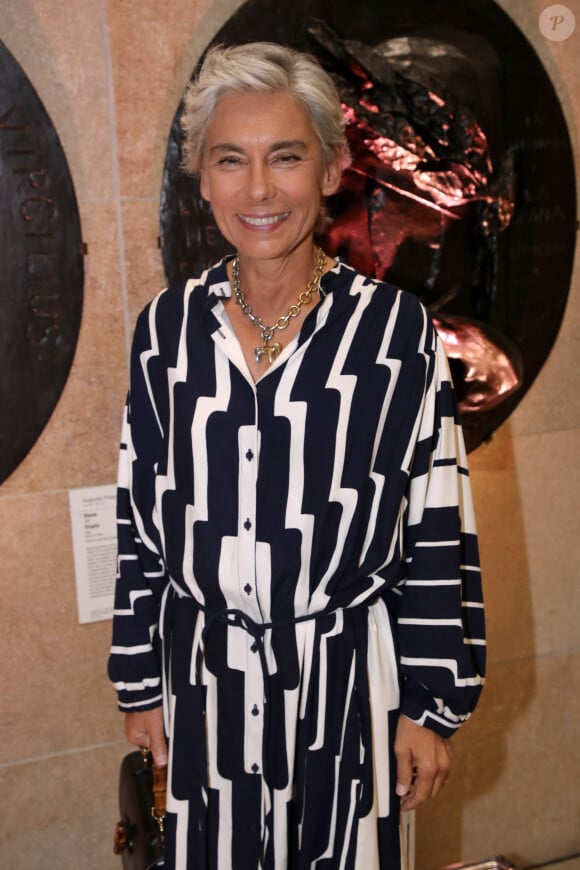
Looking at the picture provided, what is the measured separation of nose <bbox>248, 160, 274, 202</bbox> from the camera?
1.01 metres

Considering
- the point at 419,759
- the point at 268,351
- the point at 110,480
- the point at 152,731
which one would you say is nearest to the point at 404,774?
the point at 419,759

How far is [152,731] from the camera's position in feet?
4.05

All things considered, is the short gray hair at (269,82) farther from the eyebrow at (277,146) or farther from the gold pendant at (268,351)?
the gold pendant at (268,351)

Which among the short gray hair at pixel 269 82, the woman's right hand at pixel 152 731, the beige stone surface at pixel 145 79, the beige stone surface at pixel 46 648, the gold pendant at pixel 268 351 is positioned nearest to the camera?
the short gray hair at pixel 269 82

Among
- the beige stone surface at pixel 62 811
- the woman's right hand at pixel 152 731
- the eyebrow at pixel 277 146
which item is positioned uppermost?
the eyebrow at pixel 277 146

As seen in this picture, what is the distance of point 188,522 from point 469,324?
25.8 inches

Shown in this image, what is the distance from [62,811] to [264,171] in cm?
133

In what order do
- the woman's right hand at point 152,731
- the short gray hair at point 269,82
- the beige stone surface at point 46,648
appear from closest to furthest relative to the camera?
1. the short gray hair at point 269,82
2. the woman's right hand at point 152,731
3. the beige stone surface at point 46,648

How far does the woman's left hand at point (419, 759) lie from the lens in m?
1.12

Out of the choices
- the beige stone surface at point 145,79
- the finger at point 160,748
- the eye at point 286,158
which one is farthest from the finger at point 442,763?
the beige stone surface at point 145,79

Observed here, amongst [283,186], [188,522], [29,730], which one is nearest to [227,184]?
[283,186]

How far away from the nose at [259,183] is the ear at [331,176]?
10 cm

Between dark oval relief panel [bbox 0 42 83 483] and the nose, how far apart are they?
1.62 feet

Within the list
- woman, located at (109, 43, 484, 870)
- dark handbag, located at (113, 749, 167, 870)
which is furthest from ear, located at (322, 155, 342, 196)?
dark handbag, located at (113, 749, 167, 870)
